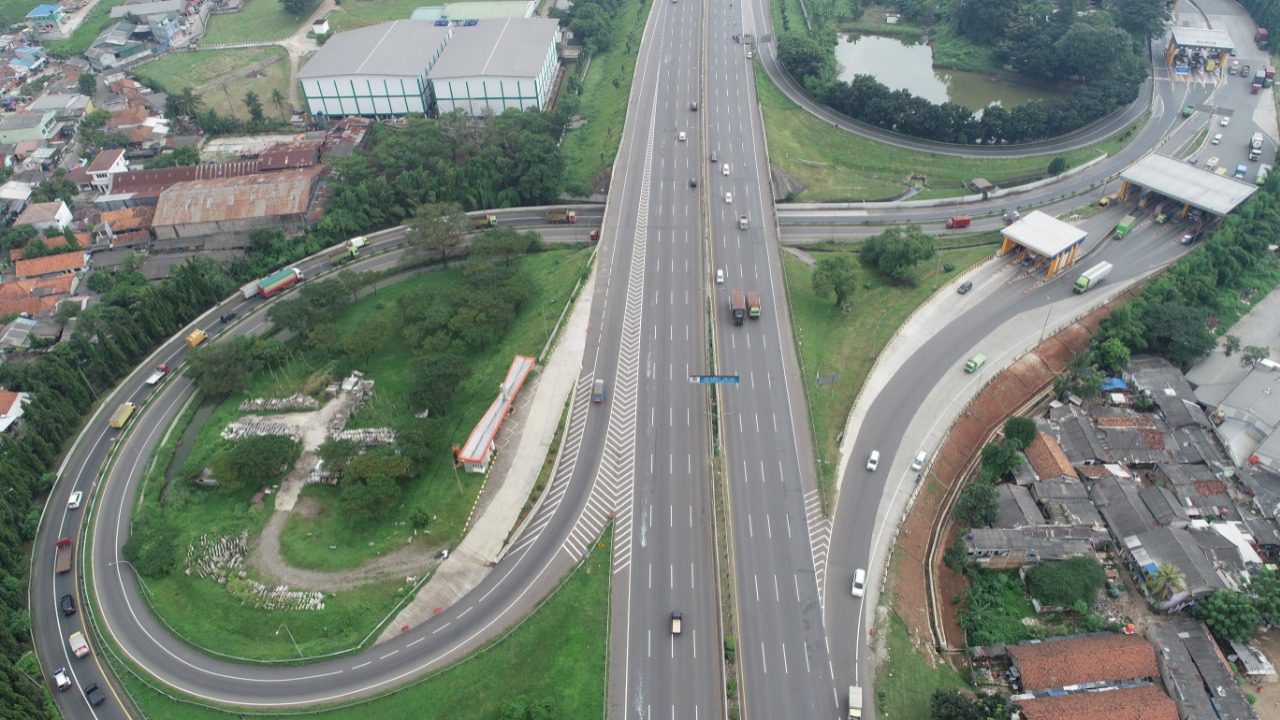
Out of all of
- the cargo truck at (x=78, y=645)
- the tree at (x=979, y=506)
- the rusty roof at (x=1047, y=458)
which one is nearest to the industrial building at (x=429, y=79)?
the cargo truck at (x=78, y=645)

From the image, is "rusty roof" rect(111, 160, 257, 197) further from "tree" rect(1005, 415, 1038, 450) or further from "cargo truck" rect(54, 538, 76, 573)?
"tree" rect(1005, 415, 1038, 450)

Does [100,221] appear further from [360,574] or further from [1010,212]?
[1010,212]

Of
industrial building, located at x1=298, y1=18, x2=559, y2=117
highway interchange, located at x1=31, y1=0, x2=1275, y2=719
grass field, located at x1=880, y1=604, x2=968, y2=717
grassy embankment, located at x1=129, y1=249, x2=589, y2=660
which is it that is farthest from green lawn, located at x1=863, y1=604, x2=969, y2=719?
industrial building, located at x1=298, y1=18, x2=559, y2=117

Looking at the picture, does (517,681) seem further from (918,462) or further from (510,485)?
(918,462)

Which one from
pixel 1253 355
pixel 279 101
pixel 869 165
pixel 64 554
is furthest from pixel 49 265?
pixel 1253 355

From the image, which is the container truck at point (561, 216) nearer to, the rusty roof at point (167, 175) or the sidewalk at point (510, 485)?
the sidewalk at point (510, 485)

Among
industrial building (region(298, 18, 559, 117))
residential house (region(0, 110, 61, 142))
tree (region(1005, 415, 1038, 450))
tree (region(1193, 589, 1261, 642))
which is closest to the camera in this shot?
tree (region(1193, 589, 1261, 642))
